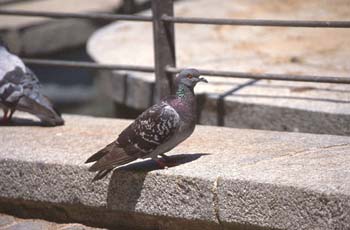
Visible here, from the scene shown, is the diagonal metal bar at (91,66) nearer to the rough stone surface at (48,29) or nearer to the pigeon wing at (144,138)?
the pigeon wing at (144,138)

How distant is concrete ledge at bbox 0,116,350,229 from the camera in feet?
11.5

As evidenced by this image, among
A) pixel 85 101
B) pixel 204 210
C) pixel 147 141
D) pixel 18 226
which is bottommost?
pixel 85 101

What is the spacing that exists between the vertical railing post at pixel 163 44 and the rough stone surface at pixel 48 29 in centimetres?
360

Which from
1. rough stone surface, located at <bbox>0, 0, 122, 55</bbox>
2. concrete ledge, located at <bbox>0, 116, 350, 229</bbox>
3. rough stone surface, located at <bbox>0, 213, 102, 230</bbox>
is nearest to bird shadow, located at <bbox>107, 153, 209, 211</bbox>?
concrete ledge, located at <bbox>0, 116, 350, 229</bbox>

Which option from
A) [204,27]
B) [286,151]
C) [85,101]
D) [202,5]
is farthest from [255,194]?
[85,101]

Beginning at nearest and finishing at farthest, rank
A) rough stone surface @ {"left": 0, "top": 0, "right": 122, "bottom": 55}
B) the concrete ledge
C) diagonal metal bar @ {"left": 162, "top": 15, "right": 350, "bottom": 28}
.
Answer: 1. the concrete ledge
2. diagonal metal bar @ {"left": 162, "top": 15, "right": 350, "bottom": 28}
3. rough stone surface @ {"left": 0, "top": 0, "right": 122, "bottom": 55}

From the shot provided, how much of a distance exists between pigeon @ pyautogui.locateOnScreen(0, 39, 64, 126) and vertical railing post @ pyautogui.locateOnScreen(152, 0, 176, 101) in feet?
2.38

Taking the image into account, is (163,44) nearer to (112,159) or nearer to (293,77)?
(293,77)

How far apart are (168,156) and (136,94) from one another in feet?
6.04

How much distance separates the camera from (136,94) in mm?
5918

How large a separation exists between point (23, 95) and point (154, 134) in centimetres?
138

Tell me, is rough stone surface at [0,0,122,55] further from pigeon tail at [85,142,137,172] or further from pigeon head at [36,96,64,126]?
pigeon tail at [85,142,137,172]

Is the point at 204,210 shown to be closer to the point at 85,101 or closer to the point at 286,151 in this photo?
the point at 286,151

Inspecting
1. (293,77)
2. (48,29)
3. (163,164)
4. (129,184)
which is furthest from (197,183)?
(48,29)
